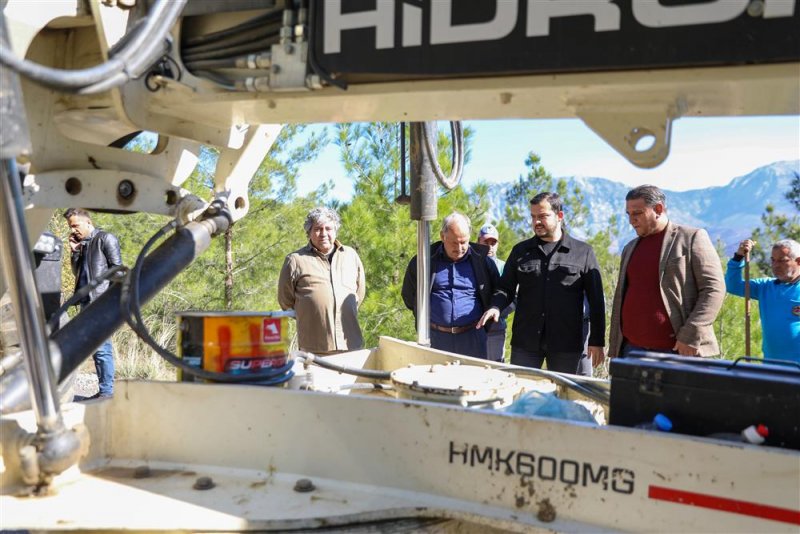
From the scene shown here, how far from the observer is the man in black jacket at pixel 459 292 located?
514 centimetres

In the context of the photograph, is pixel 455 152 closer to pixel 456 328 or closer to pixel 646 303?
pixel 646 303

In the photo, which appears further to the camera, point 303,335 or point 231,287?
point 231,287

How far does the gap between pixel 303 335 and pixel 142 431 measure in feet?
9.02

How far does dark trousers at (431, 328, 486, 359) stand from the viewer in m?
5.14

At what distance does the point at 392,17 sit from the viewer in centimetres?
197

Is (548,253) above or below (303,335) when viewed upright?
above

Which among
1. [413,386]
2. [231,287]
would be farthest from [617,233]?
[413,386]

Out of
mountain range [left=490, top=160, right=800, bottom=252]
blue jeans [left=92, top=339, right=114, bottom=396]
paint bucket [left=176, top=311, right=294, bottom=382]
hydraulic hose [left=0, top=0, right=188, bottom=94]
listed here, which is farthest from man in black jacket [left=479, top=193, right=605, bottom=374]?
mountain range [left=490, top=160, right=800, bottom=252]

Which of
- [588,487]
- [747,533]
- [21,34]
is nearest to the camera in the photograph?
[747,533]

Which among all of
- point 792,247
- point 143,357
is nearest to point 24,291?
point 792,247

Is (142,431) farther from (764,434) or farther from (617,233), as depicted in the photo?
(617,233)

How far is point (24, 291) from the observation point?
1.94 m

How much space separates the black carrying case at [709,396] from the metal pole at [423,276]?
1.35m

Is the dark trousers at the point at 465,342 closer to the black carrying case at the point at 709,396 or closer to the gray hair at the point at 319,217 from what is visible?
the gray hair at the point at 319,217
